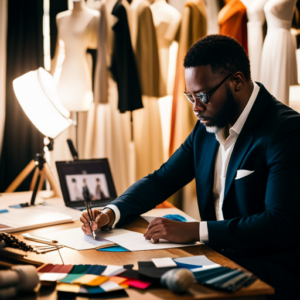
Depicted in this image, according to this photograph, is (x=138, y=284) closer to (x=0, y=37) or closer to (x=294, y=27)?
(x=294, y=27)

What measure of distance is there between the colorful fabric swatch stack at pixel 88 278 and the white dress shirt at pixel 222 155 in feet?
1.30

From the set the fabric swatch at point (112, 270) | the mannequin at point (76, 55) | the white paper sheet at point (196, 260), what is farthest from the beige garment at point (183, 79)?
the fabric swatch at point (112, 270)

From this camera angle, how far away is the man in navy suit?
970mm

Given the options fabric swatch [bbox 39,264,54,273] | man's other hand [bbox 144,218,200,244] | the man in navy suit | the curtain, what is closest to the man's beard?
the man in navy suit

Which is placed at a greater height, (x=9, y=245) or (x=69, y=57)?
(x=69, y=57)

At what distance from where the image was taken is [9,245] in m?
0.98

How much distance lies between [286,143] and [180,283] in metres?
0.63

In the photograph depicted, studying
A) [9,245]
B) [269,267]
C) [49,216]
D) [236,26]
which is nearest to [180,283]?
[269,267]

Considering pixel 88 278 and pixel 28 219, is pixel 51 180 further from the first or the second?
pixel 88 278

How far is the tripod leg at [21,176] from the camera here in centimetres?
209

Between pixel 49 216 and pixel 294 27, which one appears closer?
pixel 49 216

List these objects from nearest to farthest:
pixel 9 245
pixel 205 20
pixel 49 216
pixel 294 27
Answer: pixel 9 245
pixel 49 216
pixel 294 27
pixel 205 20

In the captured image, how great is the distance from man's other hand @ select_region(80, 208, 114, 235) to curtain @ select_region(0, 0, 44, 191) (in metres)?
1.44

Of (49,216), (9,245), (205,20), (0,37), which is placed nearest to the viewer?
(9,245)
